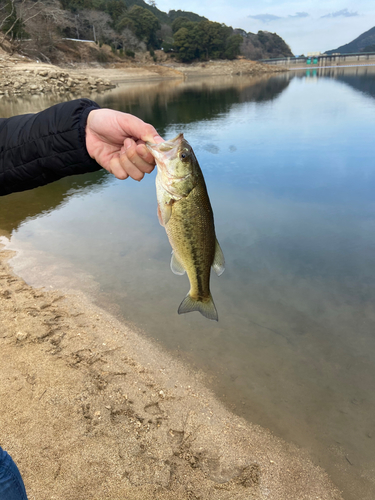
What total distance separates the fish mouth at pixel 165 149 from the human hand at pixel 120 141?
173 mm

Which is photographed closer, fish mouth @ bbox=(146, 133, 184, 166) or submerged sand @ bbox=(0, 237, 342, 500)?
fish mouth @ bbox=(146, 133, 184, 166)

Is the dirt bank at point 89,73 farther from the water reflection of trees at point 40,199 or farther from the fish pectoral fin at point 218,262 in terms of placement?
the fish pectoral fin at point 218,262

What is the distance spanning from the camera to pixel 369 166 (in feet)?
39.3

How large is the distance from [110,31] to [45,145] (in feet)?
290

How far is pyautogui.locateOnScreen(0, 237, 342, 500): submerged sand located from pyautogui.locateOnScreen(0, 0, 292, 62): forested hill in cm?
5446

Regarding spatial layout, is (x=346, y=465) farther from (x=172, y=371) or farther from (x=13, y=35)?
(x=13, y=35)

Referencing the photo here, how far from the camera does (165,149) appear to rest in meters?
2.46

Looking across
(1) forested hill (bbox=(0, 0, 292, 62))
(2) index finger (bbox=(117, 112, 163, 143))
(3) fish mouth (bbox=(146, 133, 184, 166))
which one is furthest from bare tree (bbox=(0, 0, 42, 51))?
(3) fish mouth (bbox=(146, 133, 184, 166))

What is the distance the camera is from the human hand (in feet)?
8.79

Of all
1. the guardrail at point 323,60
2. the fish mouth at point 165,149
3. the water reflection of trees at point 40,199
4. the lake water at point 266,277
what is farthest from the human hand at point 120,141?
the guardrail at point 323,60

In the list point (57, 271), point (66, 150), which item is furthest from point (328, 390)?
point (57, 271)

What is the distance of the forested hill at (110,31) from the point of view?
50.3 metres

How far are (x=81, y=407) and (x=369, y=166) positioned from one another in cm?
1254

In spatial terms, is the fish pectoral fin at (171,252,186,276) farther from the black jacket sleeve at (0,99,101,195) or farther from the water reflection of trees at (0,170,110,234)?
the water reflection of trees at (0,170,110,234)
